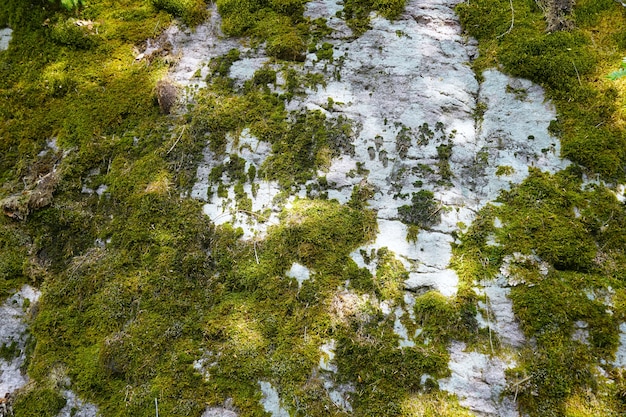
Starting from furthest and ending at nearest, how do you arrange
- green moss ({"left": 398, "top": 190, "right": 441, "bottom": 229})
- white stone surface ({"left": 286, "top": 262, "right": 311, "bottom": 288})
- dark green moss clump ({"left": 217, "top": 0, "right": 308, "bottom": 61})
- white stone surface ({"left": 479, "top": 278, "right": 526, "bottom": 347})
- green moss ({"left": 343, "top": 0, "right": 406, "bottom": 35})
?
green moss ({"left": 343, "top": 0, "right": 406, "bottom": 35}) < dark green moss clump ({"left": 217, "top": 0, "right": 308, "bottom": 61}) < green moss ({"left": 398, "top": 190, "right": 441, "bottom": 229}) < white stone surface ({"left": 286, "top": 262, "right": 311, "bottom": 288}) < white stone surface ({"left": 479, "top": 278, "right": 526, "bottom": 347})

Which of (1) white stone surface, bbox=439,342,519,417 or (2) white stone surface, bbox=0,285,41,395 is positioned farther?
(2) white stone surface, bbox=0,285,41,395

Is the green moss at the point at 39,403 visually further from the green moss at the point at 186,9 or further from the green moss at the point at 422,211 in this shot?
the green moss at the point at 186,9

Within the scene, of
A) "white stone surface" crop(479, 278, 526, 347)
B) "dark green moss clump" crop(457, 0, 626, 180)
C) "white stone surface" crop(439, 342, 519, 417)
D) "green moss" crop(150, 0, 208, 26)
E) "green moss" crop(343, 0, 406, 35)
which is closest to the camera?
"white stone surface" crop(439, 342, 519, 417)

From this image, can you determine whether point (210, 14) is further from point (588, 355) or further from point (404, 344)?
point (588, 355)

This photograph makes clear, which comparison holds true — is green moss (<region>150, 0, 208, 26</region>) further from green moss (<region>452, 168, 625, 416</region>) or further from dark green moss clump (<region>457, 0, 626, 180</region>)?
green moss (<region>452, 168, 625, 416</region>)

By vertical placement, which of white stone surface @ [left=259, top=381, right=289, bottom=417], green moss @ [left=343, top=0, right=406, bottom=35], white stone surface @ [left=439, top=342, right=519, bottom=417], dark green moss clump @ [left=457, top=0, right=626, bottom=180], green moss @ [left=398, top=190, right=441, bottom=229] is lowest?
white stone surface @ [left=259, top=381, right=289, bottom=417]

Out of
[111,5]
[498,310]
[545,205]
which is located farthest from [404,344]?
[111,5]

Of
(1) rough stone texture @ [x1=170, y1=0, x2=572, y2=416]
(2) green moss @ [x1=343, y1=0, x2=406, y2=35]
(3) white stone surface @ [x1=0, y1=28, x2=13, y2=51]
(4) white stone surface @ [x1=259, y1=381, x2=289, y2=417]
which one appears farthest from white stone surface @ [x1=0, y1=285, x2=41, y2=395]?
(2) green moss @ [x1=343, y1=0, x2=406, y2=35]

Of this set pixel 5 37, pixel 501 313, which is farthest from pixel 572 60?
pixel 5 37
